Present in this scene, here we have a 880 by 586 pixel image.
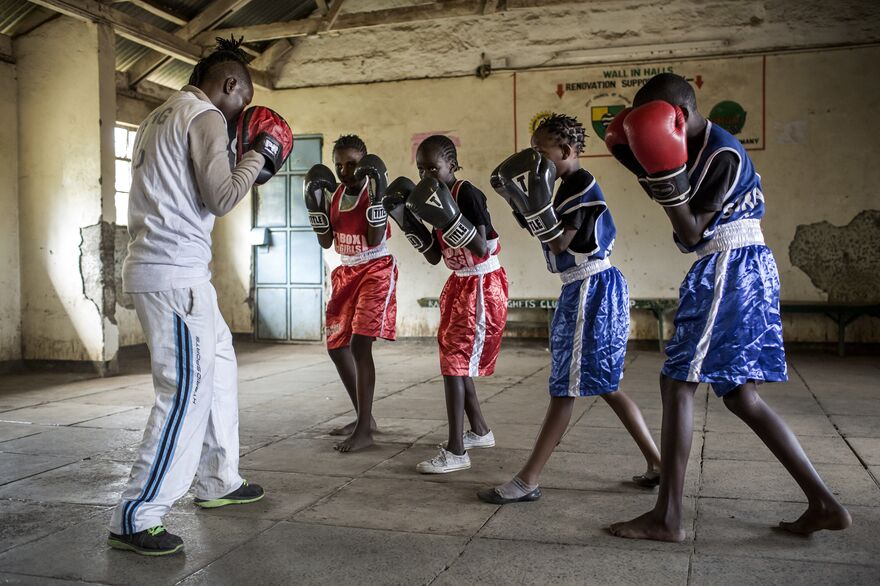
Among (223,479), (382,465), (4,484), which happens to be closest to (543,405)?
(382,465)

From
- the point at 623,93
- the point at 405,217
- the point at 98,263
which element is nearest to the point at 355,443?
the point at 405,217

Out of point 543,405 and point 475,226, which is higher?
point 475,226

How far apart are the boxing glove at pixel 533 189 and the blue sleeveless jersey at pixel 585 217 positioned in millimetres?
74

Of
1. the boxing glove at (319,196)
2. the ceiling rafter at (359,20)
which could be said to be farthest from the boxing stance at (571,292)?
the ceiling rafter at (359,20)

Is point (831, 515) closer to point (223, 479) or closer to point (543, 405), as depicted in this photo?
point (223, 479)

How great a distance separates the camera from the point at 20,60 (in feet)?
23.2

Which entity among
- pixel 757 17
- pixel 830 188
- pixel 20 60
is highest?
pixel 757 17

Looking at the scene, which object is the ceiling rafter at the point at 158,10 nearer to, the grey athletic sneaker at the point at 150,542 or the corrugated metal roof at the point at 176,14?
the corrugated metal roof at the point at 176,14

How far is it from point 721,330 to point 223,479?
6.05ft

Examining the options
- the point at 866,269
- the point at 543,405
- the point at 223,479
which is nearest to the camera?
the point at 223,479

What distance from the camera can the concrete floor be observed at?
2.27 m

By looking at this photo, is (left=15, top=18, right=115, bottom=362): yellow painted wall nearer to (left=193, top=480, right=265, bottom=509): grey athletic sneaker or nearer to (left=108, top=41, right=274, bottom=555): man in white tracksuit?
(left=193, top=480, right=265, bottom=509): grey athletic sneaker

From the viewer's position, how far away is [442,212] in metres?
3.31

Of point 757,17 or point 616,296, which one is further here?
point 757,17
